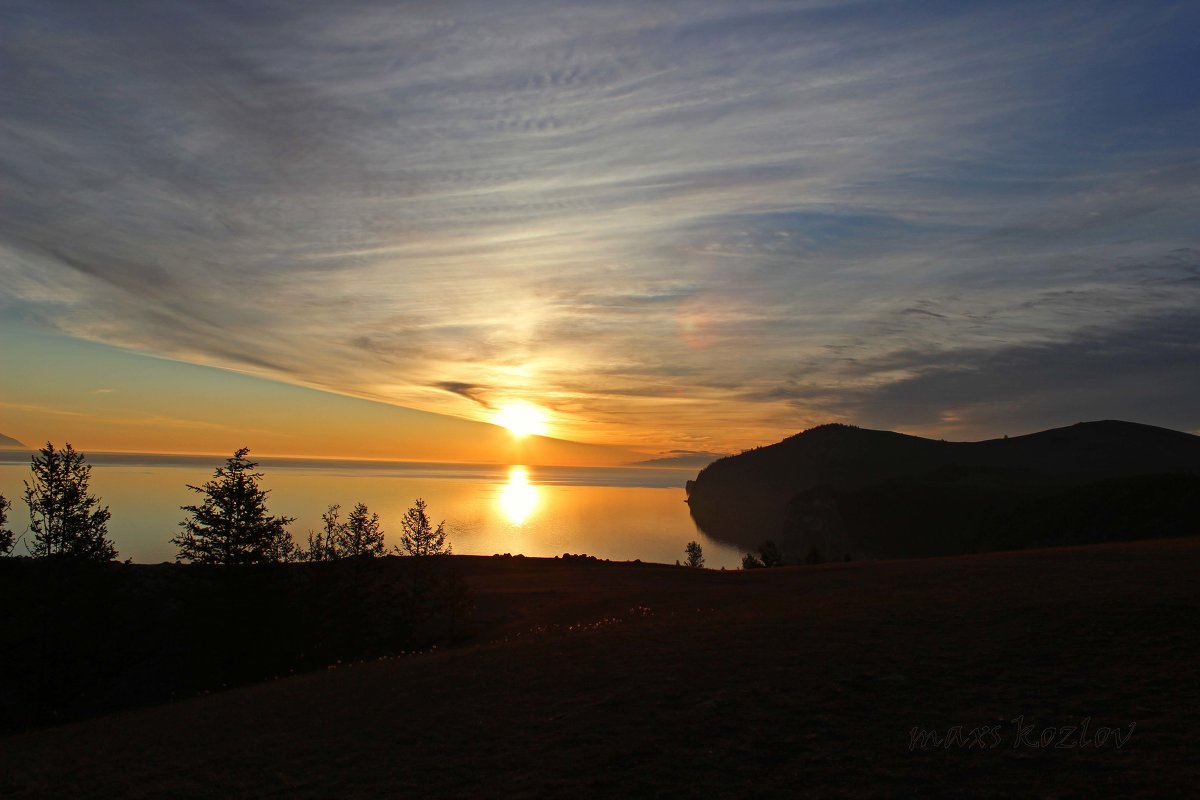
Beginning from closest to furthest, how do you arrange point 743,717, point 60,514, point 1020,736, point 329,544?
point 1020,736 → point 743,717 → point 60,514 → point 329,544

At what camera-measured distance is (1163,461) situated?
19288cm

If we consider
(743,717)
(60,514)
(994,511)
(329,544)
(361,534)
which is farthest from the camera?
(994,511)

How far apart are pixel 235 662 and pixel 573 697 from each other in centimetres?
2160

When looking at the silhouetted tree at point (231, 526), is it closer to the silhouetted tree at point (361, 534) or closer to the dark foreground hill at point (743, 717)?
the silhouetted tree at point (361, 534)

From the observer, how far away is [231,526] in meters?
Result: 29.0

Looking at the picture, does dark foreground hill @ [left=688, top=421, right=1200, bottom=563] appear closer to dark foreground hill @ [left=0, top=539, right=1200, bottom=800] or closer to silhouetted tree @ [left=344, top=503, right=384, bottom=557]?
silhouetted tree @ [left=344, top=503, right=384, bottom=557]

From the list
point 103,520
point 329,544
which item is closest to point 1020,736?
point 103,520

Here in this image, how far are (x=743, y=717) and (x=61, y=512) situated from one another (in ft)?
95.1

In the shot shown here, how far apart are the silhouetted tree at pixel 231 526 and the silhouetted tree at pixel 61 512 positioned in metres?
2.92

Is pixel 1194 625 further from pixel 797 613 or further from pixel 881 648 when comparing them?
pixel 797 613

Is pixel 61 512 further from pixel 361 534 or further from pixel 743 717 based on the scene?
pixel 743 717

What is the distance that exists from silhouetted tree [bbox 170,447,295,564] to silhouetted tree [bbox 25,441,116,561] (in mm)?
2921

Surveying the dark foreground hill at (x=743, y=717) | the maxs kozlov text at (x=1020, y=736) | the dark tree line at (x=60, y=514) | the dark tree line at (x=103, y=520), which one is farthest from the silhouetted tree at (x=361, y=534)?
the maxs kozlov text at (x=1020, y=736)

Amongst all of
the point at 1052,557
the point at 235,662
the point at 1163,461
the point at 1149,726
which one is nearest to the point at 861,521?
the point at 1163,461
